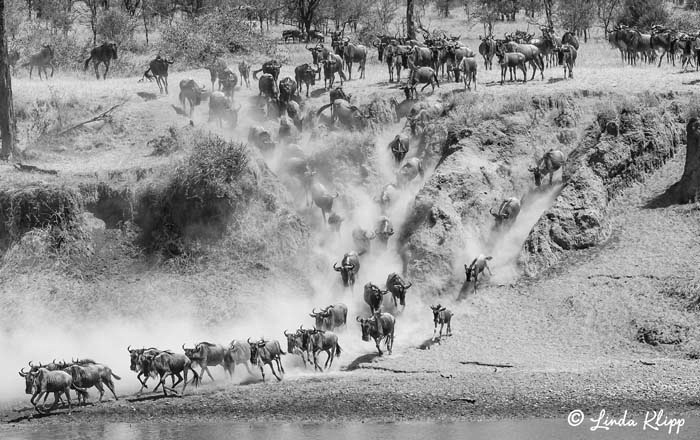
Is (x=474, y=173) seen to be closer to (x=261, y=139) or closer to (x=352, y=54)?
(x=261, y=139)

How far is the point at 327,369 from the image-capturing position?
27719 millimetres

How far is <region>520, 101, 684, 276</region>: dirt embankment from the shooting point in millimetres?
32469

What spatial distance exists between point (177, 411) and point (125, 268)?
815cm

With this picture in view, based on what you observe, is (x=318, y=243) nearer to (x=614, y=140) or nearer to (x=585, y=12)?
(x=614, y=140)

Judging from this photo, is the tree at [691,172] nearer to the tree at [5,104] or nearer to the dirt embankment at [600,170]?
the dirt embankment at [600,170]

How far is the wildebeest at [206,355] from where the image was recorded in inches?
1048

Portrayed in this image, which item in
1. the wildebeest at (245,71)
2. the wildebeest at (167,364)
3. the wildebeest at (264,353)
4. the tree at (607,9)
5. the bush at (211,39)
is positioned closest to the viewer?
the wildebeest at (167,364)

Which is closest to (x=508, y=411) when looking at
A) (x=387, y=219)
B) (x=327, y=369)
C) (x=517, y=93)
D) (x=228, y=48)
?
(x=327, y=369)

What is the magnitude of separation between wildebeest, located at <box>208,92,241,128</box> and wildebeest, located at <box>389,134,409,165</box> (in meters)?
5.35

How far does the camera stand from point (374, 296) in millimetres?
30141

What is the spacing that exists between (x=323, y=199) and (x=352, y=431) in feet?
38.1

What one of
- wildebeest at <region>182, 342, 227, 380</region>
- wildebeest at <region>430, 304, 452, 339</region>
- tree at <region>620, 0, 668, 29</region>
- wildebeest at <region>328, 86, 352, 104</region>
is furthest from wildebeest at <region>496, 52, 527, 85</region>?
tree at <region>620, 0, 668, 29</region>

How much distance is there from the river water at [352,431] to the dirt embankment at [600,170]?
912 cm

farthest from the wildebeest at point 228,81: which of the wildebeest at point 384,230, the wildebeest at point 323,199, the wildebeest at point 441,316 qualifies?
the wildebeest at point 441,316
